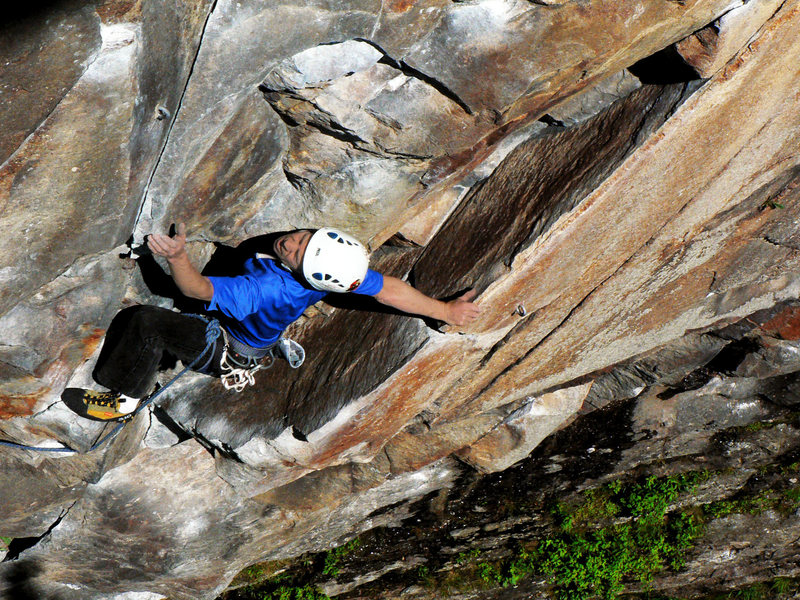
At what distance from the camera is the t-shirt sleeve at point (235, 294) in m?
3.94

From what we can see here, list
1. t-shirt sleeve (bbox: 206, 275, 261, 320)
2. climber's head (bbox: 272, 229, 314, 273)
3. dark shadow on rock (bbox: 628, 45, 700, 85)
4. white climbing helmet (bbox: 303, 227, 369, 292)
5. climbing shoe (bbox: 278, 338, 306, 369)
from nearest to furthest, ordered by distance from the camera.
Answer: white climbing helmet (bbox: 303, 227, 369, 292)
climber's head (bbox: 272, 229, 314, 273)
dark shadow on rock (bbox: 628, 45, 700, 85)
t-shirt sleeve (bbox: 206, 275, 261, 320)
climbing shoe (bbox: 278, 338, 306, 369)

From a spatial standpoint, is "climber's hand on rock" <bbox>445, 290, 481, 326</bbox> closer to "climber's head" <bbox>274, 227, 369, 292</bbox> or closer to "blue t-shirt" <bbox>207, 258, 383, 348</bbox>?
"blue t-shirt" <bbox>207, 258, 383, 348</bbox>

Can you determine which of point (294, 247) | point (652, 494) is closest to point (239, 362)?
point (294, 247)

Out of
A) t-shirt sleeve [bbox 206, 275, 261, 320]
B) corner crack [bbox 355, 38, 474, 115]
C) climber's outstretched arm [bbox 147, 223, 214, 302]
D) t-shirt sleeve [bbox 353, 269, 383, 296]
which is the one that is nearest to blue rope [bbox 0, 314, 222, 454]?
t-shirt sleeve [bbox 206, 275, 261, 320]

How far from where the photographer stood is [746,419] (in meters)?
6.61

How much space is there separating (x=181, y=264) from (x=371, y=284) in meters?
0.96

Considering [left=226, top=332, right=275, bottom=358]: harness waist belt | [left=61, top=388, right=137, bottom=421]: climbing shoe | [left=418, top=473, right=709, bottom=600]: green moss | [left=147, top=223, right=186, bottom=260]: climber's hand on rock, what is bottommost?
[left=418, top=473, right=709, bottom=600]: green moss

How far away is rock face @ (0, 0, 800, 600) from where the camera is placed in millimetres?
3207

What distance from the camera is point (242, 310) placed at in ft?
13.2

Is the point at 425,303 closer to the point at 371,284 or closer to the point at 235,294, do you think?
the point at 371,284

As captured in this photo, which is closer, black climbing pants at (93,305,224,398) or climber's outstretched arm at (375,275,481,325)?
climber's outstretched arm at (375,275,481,325)

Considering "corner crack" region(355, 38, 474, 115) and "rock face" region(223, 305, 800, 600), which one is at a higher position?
"corner crack" region(355, 38, 474, 115)

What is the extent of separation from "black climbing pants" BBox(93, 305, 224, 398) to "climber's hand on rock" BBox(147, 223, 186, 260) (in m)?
0.70

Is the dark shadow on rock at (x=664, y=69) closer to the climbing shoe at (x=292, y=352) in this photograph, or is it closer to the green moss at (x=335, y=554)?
the climbing shoe at (x=292, y=352)
